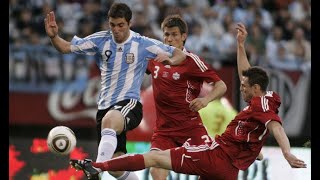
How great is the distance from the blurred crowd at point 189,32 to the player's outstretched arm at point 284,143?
5550 mm

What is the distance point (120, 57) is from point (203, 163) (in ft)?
4.65

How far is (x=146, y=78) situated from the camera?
12828 mm

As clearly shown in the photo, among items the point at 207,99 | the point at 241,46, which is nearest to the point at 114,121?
the point at 207,99

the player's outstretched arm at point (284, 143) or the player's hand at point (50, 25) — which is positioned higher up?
the player's hand at point (50, 25)

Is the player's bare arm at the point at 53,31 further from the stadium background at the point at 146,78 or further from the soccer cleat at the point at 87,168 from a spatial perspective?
the stadium background at the point at 146,78

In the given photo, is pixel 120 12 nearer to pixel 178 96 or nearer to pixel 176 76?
pixel 176 76

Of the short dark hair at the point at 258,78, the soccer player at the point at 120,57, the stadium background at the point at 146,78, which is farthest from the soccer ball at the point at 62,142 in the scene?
the stadium background at the point at 146,78

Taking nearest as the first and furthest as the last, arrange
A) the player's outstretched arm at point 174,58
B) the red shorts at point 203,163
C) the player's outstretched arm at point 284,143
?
the player's outstretched arm at point 284,143 → the red shorts at point 203,163 → the player's outstretched arm at point 174,58

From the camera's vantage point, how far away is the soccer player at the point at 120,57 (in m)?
8.52

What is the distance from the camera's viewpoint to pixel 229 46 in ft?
50.8

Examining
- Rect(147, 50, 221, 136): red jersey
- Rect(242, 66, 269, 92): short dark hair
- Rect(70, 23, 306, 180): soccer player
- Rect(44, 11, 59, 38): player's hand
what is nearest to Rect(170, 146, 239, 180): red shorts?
Rect(70, 23, 306, 180): soccer player

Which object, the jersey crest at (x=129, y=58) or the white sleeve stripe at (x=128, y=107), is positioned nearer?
the white sleeve stripe at (x=128, y=107)
